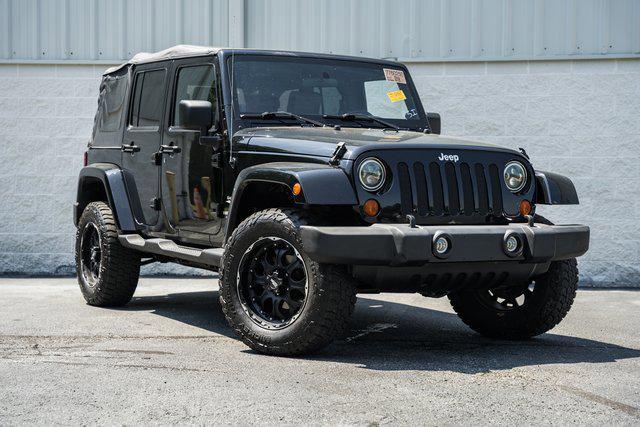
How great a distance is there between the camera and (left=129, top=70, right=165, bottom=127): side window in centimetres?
794

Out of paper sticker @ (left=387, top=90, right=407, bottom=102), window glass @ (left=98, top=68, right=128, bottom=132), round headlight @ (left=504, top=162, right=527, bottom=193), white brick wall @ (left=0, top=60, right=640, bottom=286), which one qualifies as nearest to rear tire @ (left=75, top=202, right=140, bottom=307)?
window glass @ (left=98, top=68, right=128, bottom=132)

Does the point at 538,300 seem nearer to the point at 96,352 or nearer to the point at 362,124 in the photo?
the point at 362,124

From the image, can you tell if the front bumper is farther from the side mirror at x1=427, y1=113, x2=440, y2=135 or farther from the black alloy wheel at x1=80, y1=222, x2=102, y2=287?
the black alloy wheel at x1=80, y1=222, x2=102, y2=287

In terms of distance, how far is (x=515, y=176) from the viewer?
21.1 feet

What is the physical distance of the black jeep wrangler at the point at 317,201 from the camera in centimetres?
571

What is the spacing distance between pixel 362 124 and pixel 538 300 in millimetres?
1731

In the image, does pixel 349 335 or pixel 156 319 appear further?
pixel 156 319

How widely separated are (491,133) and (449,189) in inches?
201

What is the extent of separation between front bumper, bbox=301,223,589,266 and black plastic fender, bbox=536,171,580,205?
0.49m

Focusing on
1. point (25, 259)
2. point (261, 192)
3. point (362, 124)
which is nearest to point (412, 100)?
point (362, 124)

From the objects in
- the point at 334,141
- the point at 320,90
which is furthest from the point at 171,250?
the point at 334,141

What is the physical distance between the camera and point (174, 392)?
194 inches

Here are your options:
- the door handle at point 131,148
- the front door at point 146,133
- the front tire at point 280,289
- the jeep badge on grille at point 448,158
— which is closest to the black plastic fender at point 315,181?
the front tire at point 280,289

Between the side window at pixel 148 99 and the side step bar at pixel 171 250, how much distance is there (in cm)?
94
